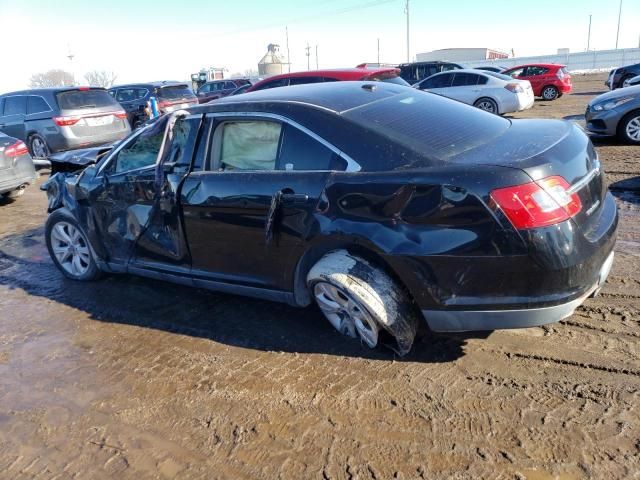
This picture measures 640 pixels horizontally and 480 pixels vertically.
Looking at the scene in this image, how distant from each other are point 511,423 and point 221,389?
1.64 meters

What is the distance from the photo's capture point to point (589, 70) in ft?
130

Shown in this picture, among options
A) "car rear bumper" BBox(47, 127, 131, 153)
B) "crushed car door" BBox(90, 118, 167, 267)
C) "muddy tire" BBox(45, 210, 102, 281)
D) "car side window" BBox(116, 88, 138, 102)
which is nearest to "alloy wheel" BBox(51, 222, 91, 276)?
"muddy tire" BBox(45, 210, 102, 281)

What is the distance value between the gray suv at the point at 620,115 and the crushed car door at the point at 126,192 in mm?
7682

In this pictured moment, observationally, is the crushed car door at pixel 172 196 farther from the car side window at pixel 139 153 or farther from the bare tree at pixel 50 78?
the bare tree at pixel 50 78

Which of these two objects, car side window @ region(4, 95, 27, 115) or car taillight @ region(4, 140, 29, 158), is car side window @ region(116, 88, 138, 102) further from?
car taillight @ region(4, 140, 29, 158)

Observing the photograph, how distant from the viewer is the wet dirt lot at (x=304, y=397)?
234 centimetres

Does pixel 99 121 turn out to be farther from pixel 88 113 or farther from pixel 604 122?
pixel 604 122

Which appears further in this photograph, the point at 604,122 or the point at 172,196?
the point at 604,122

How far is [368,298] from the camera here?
2865mm

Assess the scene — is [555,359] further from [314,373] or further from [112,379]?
[112,379]

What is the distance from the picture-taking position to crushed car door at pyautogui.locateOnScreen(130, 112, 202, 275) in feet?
12.1

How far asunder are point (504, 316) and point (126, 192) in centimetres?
303

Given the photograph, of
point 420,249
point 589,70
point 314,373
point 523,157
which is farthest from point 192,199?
point 589,70

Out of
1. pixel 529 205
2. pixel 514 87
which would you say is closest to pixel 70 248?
pixel 529 205
